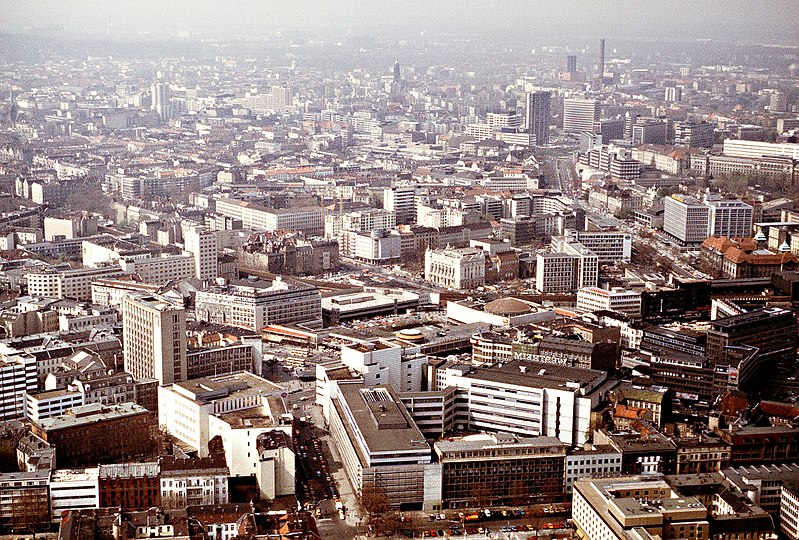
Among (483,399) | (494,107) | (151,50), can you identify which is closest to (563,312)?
(483,399)

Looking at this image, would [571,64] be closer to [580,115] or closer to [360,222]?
[580,115]

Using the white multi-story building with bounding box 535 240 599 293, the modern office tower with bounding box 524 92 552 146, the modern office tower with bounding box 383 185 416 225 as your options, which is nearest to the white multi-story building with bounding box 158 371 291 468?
the white multi-story building with bounding box 535 240 599 293

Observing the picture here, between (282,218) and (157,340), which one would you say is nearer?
(157,340)

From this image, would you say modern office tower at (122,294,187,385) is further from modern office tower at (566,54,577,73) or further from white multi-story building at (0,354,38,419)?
modern office tower at (566,54,577,73)

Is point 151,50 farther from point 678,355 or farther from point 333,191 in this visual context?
point 678,355

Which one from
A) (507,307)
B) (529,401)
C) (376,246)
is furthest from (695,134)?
(529,401)
